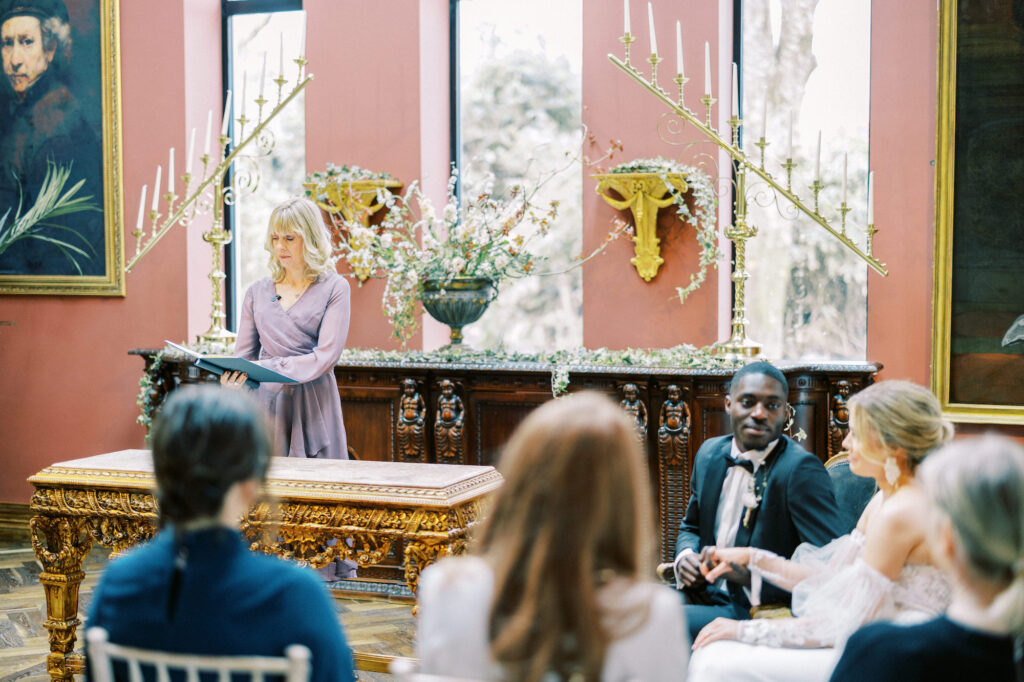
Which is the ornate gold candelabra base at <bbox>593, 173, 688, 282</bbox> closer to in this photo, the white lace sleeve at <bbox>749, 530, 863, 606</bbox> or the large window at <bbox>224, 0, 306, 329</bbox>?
the large window at <bbox>224, 0, 306, 329</bbox>

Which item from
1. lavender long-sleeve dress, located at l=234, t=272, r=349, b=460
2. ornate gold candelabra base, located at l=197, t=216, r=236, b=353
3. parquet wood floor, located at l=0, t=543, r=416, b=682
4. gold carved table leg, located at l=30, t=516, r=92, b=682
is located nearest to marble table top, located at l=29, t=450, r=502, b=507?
gold carved table leg, located at l=30, t=516, r=92, b=682

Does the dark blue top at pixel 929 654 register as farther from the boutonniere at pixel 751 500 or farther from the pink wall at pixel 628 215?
the pink wall at pixel 628 215

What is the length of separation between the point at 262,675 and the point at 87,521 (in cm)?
233

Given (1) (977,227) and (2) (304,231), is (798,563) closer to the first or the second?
(2) (304,231)

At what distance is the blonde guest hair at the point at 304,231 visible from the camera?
4090 millimetres

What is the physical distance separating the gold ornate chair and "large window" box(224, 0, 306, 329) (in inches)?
205

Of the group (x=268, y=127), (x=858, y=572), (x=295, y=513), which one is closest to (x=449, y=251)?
(x=295, y=513)

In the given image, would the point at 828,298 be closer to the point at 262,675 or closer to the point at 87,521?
the point at 87,521

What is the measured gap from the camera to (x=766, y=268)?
5.93 metres

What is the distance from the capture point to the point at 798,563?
9.00ft

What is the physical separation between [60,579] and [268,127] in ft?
12.7

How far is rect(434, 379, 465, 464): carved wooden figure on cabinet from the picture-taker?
5000 millimetres

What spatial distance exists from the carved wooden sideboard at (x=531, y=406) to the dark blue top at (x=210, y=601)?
3081 mm

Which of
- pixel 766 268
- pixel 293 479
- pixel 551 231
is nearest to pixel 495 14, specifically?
pixel 551 231
